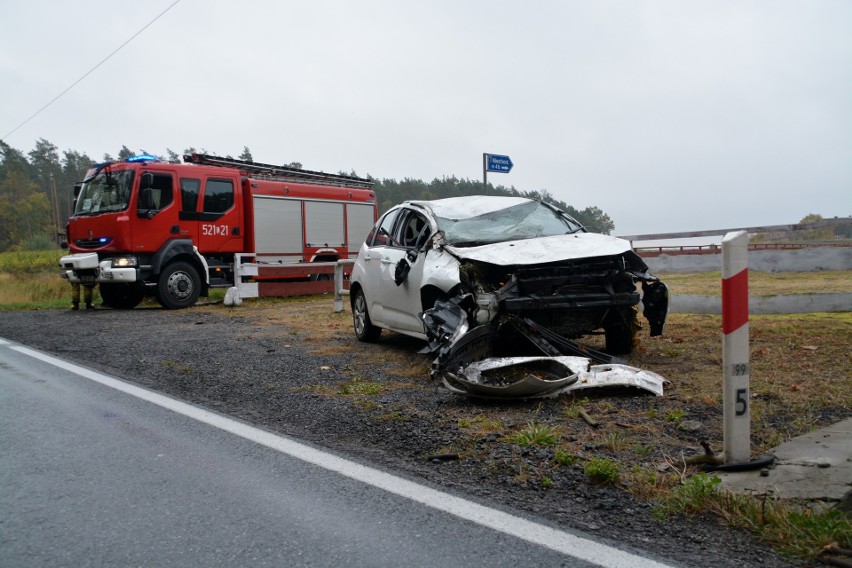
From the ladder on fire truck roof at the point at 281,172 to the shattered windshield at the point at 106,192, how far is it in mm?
2028

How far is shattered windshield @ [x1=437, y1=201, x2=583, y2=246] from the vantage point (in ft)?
21.7

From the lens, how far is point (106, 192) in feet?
46.6

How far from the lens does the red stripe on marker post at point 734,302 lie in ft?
10.9

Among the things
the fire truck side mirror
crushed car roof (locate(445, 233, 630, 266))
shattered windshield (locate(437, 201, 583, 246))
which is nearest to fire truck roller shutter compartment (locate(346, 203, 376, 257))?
the fire truck side mirror

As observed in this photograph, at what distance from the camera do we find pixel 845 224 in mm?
8078

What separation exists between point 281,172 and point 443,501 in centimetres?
1550

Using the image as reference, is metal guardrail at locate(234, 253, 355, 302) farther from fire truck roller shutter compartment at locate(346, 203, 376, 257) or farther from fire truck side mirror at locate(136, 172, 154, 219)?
fire truck side mirror at locate(136, 172, 154, 219)

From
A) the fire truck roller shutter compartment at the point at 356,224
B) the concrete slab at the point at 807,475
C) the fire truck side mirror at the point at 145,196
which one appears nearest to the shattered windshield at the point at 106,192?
the fire truck side mirror at the point at 145,196

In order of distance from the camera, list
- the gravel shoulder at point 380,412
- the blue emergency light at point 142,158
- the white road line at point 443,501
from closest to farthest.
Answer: the white road line at point 443,501
the gravel shoulder at point 380,412
the blue emergency light at point 142,158

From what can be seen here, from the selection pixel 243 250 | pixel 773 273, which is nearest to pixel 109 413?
pixel 773 273

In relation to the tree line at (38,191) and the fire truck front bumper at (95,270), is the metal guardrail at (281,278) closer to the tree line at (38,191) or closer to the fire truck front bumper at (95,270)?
the fire truck front bumper at (95,270)

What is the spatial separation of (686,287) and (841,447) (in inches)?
291

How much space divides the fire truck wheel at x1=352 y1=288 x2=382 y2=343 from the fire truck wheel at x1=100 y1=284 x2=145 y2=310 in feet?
27.8

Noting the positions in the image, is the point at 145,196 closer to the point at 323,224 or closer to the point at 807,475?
the point at 323,224
